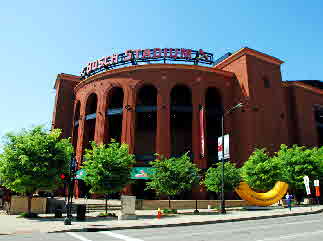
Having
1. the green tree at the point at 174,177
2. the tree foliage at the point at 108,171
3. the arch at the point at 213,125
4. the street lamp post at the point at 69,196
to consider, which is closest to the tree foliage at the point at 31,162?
the tree foliage at the point at 108,171

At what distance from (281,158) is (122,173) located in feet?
74.7

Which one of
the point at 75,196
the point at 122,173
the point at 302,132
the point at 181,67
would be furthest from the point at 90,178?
the point at 302,132

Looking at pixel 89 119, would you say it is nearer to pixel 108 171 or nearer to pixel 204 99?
pixel 204 99

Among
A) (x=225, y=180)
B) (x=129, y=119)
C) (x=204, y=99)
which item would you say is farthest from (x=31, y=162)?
(x=204, y=99)

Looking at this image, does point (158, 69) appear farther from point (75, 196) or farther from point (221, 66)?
point (75, 196)

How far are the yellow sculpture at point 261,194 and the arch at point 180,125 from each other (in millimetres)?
15990

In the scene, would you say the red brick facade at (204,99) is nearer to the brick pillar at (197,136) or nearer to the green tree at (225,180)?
the brick pillar at (197,136)

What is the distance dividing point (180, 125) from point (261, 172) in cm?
1775

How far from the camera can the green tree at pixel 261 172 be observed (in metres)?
33.6

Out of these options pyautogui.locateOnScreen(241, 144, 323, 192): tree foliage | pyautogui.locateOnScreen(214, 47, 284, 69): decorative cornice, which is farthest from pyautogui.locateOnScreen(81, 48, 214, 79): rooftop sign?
pyautogui.locateOnScreen(241, 144, 323, 192): tree foliage

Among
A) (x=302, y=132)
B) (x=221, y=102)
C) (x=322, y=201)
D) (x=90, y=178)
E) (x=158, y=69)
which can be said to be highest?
(x=158, y=69)

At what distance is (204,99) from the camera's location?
4231 centimetres

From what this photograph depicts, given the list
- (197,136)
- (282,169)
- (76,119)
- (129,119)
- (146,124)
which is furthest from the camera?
(76,119)

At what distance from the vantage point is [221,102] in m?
44.3
